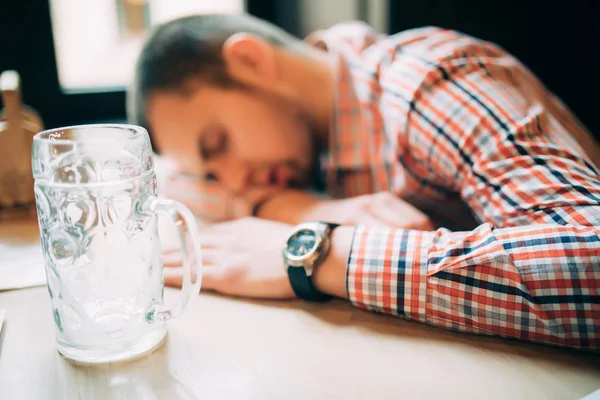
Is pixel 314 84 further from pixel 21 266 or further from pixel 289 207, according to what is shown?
pixel 21 266

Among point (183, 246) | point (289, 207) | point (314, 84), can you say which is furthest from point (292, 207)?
point (183, 246)

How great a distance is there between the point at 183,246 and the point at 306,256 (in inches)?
6.7

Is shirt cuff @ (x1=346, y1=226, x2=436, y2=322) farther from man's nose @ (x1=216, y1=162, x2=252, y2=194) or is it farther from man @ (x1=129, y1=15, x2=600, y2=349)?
man's nose @ (x1=216, y1=162, x2=252, y2=194)

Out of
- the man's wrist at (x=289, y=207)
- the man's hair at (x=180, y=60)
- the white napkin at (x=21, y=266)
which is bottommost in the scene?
the man's wrist at (x=289, y=207)

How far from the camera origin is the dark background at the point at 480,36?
1.02 meters

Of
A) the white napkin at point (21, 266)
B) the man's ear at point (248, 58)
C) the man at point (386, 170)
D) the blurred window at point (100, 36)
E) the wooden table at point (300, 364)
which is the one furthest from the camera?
the blurred window at point (100, 36)

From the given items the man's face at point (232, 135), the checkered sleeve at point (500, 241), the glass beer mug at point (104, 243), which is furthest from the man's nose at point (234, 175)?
the glass beer mug at point (104, 243)

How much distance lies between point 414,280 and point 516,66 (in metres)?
0.47

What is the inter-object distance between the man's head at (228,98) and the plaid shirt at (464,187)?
61 millimetres

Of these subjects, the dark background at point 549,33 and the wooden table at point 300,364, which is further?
the dark background at point 549,33

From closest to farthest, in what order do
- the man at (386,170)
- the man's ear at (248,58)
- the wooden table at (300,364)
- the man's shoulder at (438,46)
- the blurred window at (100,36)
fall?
the wooden table at (300,364)
the man at (386,170)
the man's shoulder at (438,46)
the man's ear at (248,58)
the blurred window at (100,36)

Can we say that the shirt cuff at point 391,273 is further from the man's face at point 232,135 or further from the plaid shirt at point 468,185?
the man's face at point 232,135

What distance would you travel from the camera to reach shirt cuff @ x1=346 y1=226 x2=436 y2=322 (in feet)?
1.97

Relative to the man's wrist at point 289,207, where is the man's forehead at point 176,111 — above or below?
above
